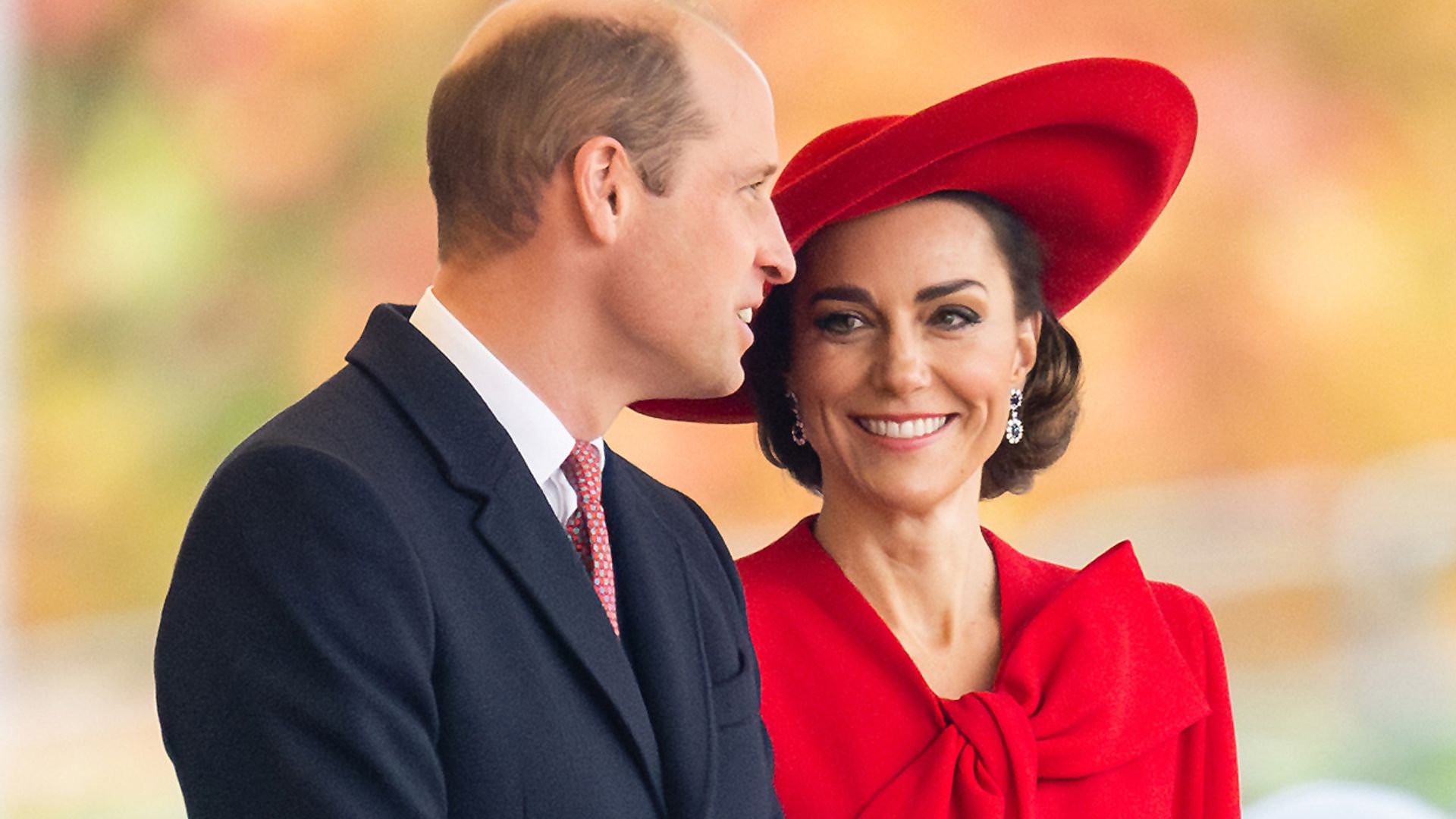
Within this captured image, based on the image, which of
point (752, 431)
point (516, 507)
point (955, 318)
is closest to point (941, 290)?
point (955, 318)

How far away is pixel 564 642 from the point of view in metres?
1.27

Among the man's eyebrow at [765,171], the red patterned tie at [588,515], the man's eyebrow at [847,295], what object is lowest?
the red patterned tie at [588,515]

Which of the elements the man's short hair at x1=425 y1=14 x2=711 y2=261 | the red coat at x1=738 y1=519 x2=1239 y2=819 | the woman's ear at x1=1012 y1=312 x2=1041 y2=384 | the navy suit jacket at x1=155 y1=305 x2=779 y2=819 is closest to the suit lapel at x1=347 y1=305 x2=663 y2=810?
the navy suit jacket at x1=155 y1=305 x2=779 y2=819

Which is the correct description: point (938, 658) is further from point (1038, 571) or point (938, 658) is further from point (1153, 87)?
point (1153, 87)

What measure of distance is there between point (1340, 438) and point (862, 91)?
1144 millimetres

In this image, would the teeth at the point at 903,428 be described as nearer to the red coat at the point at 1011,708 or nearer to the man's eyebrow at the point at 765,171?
the red coat at the point at 1011,708

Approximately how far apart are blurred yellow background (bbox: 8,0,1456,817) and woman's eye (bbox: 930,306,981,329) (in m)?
1.25

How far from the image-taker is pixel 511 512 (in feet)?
4.23

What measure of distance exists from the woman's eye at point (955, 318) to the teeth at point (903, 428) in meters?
0.10

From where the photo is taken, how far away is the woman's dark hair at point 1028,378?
190 centimetres

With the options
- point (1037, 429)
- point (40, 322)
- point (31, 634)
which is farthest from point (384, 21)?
point (1037, 429)

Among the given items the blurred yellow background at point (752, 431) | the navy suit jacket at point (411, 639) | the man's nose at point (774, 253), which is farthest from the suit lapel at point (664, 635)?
the blurred yellow background at point (752, 431)

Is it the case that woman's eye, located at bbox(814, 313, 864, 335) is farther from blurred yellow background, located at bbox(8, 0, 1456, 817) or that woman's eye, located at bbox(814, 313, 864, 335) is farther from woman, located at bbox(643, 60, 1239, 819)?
blurred yellow background, located at bbox(8, 0, 1456, 817)

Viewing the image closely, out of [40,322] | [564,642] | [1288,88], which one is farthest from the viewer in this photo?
[1288,88]
